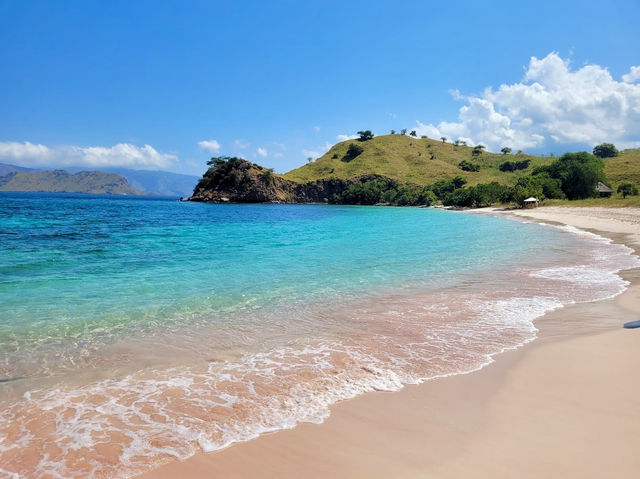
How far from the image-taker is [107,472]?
352 cm

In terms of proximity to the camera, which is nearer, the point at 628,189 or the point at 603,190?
the point at 628,189

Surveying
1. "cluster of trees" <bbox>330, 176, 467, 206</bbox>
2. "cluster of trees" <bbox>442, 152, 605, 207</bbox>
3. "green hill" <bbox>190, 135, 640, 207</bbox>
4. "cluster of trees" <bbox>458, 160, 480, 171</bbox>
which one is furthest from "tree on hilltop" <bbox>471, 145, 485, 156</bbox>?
"cluster of trees" <bbox>442, 152, 605, 207</bbox>

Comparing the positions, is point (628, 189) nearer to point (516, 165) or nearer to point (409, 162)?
point (516, 165)

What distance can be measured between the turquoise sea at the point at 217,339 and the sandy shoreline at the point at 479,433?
13.4 inches

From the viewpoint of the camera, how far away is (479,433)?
13.3 feet

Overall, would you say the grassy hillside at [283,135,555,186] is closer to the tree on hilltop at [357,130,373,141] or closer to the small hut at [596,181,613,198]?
the tree on hilltop at [357,130,373,141]

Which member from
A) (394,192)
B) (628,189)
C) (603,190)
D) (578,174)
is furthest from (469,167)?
(628,189)

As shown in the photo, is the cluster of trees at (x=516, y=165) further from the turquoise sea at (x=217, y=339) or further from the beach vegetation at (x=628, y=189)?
the turquoise sea at (x=217, y=339)

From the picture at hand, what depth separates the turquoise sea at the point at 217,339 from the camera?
4.23 metres

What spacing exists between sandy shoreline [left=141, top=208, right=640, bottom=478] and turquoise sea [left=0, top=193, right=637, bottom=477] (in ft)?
1.12

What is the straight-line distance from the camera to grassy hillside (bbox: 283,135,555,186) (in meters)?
136

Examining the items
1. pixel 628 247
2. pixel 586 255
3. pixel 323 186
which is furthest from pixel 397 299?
pixel 323 186

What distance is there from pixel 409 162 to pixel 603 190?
8947cm

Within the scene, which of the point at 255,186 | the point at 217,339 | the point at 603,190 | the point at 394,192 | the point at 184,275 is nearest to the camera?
the point at 217,339
